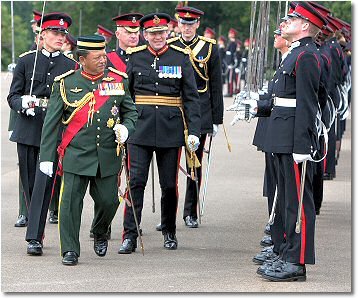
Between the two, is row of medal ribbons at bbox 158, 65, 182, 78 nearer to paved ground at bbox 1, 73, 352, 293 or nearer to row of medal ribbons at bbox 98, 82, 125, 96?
row of medal ribbons at bbox 98, 82, 125, 96

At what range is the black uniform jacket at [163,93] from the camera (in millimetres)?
10125

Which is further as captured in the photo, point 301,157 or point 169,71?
point 169,71

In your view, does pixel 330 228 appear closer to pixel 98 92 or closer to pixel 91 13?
pixel 98 92

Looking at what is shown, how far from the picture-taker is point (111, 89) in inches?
373

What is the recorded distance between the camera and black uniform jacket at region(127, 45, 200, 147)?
1012cm

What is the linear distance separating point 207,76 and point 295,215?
9.41 feet

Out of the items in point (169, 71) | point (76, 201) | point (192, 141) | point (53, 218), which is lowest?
point (53, 218)

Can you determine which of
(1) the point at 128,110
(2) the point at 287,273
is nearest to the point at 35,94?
(1) the point at 128,110

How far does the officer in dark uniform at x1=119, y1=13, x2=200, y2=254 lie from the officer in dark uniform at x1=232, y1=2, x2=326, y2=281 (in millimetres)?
1230

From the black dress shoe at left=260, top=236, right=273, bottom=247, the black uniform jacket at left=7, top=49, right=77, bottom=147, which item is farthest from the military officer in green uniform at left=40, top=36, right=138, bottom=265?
the black dress shoe at left=260, top=236, right=273, bottom=247

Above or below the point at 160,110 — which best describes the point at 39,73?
above

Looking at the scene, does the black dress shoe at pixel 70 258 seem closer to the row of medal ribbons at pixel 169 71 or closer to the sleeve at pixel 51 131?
the sleeve at pixel 51 131

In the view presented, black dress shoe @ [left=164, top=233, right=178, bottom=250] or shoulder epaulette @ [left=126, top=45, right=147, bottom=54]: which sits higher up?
shoulder epaulette @ [left=126, top=45, right=147, bottom=54]

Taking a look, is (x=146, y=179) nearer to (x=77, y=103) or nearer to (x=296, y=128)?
(x=77, y=103)
